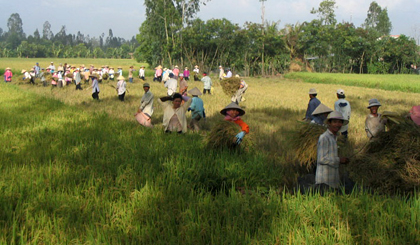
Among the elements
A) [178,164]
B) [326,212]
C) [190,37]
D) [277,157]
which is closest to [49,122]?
[178,164]

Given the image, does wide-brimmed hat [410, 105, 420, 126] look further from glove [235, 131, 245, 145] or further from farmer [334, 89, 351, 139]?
glove [235, 131, 245, 145]

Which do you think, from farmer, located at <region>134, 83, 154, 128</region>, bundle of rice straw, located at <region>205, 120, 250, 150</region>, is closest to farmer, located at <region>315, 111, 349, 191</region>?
bundle of rice straw, located at <region>205, 120, 250, 150</region>

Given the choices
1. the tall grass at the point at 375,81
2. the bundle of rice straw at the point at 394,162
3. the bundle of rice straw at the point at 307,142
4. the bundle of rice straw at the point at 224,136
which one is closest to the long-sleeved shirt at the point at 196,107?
the bundle of rice straw at the point at 224,136

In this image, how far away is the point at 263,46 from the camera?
4500 cm

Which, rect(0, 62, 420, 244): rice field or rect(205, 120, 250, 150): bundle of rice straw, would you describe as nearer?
rect(0, 62, 420, 244): rice field

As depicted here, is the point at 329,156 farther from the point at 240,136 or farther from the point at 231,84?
the point at 231,84

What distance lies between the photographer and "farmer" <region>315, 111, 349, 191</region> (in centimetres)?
414

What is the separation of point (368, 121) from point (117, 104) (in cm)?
970

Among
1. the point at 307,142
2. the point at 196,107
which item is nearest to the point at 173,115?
the point at 196,107

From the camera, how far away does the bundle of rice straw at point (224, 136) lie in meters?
5.32

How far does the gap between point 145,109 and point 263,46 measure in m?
38.4

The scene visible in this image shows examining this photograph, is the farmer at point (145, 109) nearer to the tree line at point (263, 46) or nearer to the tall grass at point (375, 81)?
the tall grass at point (375, 81)

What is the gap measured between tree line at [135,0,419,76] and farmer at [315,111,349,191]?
37594 mm

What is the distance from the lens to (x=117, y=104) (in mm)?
13312
